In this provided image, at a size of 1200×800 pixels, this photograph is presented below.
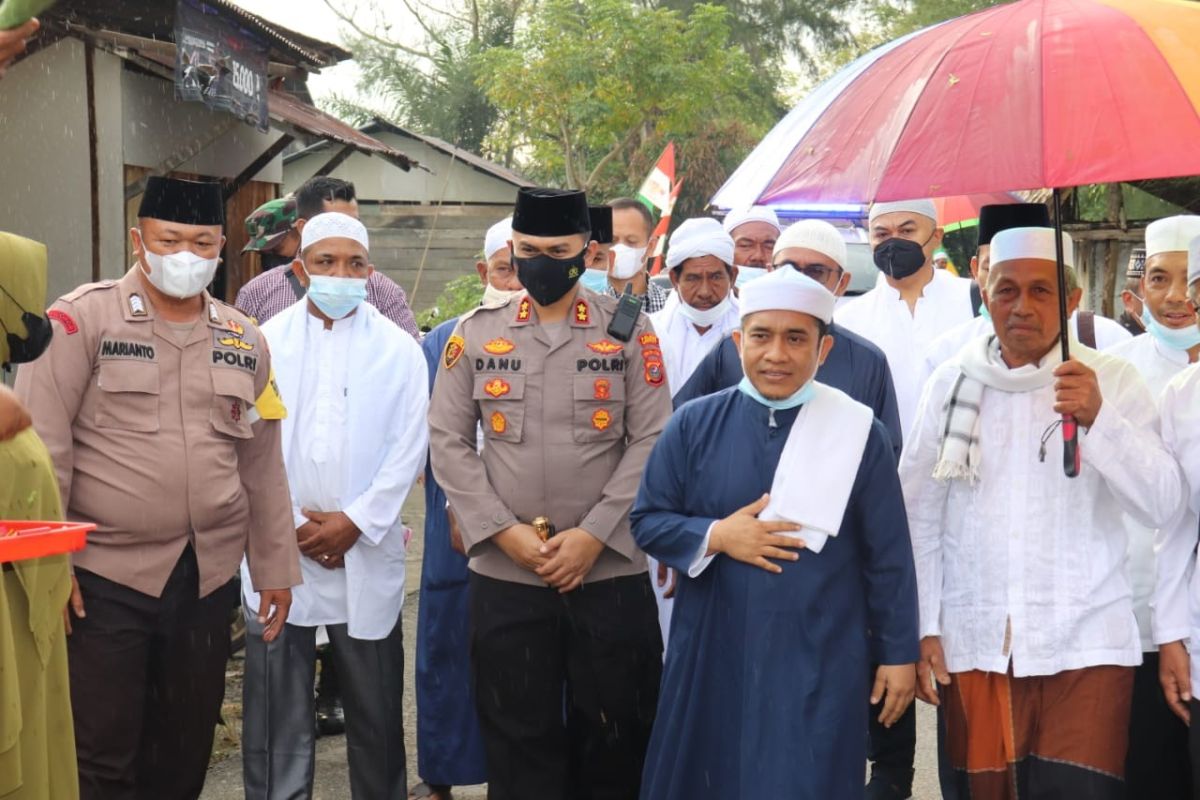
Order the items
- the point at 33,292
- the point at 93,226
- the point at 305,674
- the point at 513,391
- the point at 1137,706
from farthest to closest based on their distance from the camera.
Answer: the point at 93,226 < the point at 305,674 < the point at 513,391 < the point at 1137,706 < the point at 33,292

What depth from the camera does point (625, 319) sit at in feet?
17.2

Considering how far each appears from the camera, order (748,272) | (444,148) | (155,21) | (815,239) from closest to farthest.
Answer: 1. (815,239)
2. (748,272)
3. (155,21)
4. (444,148)

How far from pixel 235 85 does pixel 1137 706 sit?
6751mm

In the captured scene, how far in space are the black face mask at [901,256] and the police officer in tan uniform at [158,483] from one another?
10.2 ft

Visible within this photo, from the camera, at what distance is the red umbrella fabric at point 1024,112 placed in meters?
3.62

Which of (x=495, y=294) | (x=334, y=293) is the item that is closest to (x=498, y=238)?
(x=495, y=294)

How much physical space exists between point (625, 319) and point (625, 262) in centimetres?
283

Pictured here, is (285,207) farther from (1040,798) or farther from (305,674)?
(1040,798)

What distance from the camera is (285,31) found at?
10.1 metres

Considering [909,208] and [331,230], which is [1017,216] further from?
[331,230]

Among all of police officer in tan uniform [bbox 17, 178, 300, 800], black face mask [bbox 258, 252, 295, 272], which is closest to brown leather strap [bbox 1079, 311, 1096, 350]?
police officer in tan uniform [bbox 17, 178, 300, 800]

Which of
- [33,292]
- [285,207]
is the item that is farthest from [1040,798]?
[285,207]

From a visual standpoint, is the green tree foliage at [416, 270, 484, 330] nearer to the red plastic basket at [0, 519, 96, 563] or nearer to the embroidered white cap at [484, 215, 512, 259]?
the embroidered white cap at [484, 215, 512, 259]

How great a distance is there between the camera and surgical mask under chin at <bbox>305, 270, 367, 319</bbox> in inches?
222
